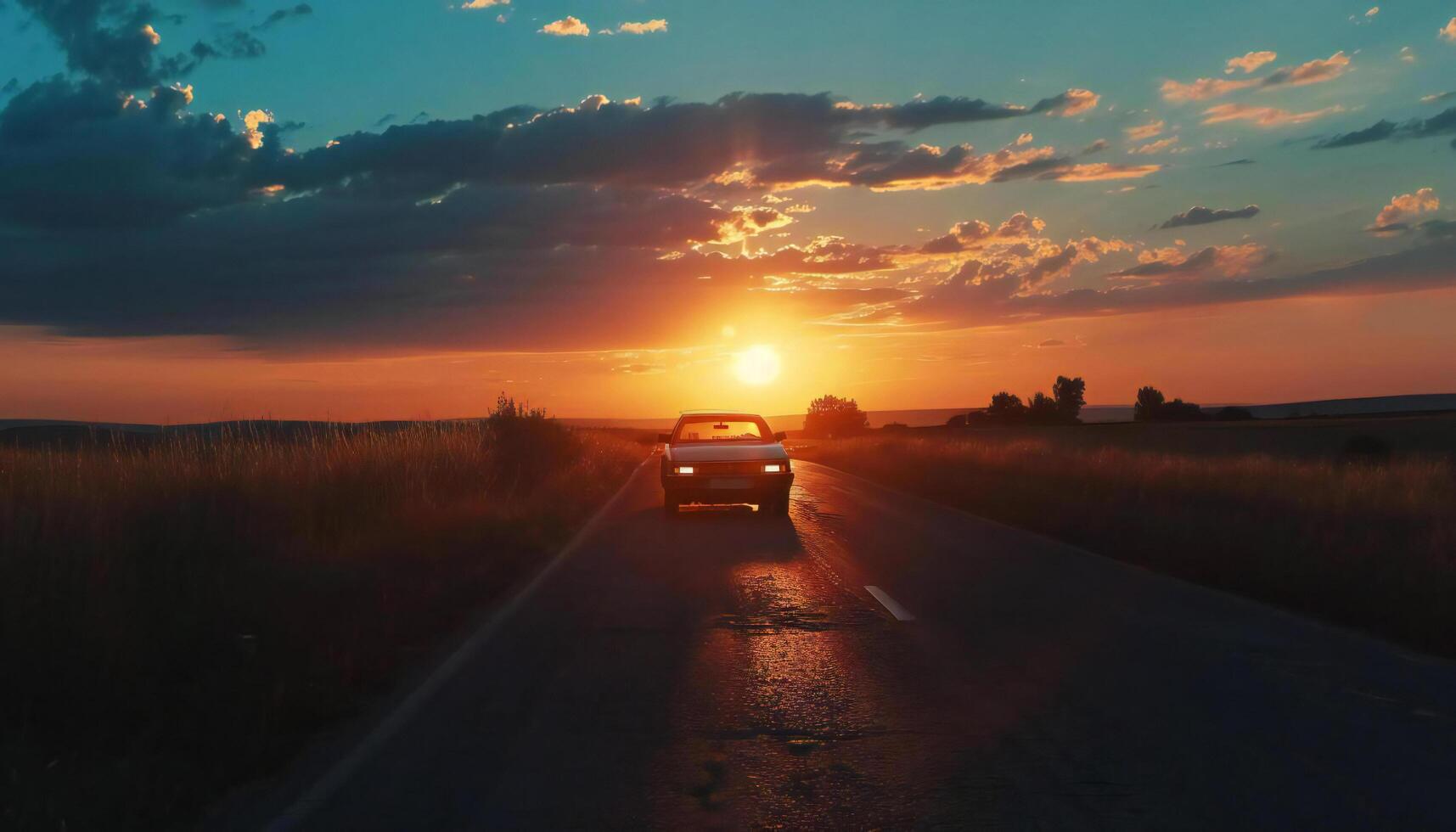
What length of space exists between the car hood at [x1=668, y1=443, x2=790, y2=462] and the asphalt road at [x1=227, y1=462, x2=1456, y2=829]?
7157 mm

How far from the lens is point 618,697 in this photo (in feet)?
21.8

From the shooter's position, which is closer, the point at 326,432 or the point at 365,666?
the point at 365,666

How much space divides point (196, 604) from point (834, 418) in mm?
96373

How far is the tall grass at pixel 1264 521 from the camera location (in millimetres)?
10406

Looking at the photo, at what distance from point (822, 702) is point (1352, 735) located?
278 cm

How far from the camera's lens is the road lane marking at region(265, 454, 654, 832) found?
186 inches

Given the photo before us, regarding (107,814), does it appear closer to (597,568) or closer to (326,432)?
(597,568)

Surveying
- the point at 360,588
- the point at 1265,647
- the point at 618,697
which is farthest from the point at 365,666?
the point at 1265,647

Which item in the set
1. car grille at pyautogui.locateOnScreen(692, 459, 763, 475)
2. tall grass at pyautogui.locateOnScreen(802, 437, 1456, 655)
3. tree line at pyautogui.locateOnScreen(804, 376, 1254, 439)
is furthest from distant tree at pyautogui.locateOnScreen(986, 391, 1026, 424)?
car grille at pyautogui.locateOnScreen(692, 459, 763, 475)

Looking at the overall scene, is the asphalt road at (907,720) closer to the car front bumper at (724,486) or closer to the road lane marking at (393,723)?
the road lane marking at (393,723)

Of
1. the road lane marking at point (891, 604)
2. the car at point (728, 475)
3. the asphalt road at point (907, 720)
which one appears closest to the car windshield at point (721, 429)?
the car at point (728, 475)

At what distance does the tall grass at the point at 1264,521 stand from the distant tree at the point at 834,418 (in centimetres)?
7064

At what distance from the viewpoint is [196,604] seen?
8.05m

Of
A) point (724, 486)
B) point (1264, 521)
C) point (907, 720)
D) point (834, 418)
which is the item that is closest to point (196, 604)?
point (907, 720)
